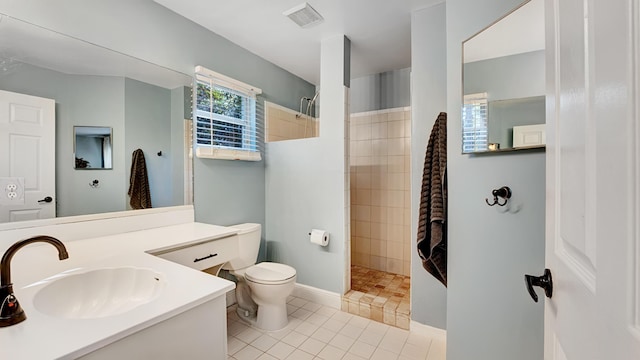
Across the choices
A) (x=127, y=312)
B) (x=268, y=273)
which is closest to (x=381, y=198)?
(x=268, y=273)

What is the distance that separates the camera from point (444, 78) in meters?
1.85

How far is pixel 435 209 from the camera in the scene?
144 centimetres

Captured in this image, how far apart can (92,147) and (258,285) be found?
140 centimetres

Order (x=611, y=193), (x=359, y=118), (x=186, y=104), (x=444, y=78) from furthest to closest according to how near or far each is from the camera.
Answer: (x=359, y=118) < (x=186, y=104) < (x=444, y=78) < (x=611, y=193)

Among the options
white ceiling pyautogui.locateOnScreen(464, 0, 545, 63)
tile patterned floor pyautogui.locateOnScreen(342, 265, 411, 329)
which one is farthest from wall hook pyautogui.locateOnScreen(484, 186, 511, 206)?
tile patterned floor pyautogui.locateOnScreen(342, 265, 411, 329)

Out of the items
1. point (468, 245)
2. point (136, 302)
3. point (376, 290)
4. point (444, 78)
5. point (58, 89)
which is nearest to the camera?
point (136, 302)

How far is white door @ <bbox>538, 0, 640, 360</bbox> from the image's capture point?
1.03 ft

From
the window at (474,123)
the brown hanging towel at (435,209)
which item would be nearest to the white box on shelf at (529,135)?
the window at (474,123)

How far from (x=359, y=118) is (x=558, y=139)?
279 cm

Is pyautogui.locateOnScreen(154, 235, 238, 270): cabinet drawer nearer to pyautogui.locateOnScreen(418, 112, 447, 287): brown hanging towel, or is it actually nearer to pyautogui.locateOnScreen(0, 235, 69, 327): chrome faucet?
pyautogui.locateOnScreen(0, 235, 69, 327): chrome faucet

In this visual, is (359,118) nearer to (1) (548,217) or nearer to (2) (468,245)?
(2) (468,245)

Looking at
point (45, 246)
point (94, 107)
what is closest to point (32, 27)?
point (94, 107)

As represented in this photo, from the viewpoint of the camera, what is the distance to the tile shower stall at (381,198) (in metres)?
3.00

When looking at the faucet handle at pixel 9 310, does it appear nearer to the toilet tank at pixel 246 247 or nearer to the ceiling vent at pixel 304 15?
the toilet tank at pixel 246 247
